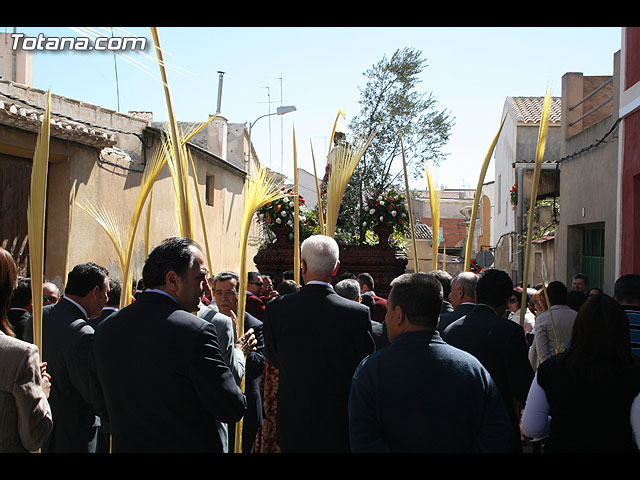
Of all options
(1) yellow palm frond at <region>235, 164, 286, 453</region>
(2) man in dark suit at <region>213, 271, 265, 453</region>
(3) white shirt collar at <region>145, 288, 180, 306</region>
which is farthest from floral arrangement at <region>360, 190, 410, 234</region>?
(3) white shirt collar at <region>145, 288, 180, 306</region>

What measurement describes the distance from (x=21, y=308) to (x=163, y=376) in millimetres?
1928

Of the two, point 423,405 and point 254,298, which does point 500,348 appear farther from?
point 254,298

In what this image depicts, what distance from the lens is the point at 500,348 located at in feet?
9.88

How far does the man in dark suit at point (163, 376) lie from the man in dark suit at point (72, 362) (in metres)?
0.90

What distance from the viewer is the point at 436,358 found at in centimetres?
213

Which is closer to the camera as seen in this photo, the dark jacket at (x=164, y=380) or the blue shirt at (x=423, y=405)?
the blue shirt at (x=423, y=405)

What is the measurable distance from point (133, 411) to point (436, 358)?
3.75 feet

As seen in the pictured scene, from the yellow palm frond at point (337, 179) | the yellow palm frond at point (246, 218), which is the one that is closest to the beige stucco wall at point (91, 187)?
the yellow palm frond at point (337, 179)

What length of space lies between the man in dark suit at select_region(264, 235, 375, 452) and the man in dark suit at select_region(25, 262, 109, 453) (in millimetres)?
1023

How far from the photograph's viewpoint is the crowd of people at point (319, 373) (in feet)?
7.00

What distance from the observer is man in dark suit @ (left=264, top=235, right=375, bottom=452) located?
3.13 meters

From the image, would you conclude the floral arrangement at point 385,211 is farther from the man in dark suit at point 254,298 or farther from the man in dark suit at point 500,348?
the man in dark suit at point 500,348

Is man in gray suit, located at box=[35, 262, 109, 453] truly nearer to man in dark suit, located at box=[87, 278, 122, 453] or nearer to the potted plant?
man in dark suit, located at box=[87, 278, 122, 453]

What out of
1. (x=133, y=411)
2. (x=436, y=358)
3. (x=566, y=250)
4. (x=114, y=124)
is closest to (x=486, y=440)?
(x=436, y=358)
